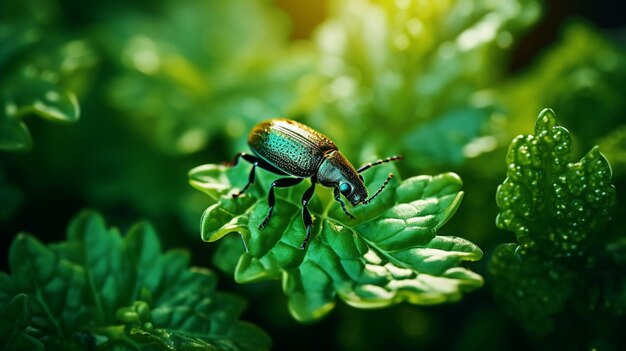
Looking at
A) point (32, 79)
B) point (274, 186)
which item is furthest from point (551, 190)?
point (32, 79)

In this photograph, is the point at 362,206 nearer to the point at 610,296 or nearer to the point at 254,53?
the point at 610,296

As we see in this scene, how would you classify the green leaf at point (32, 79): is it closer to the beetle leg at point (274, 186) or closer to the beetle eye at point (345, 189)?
the beetle leg at point (274, 186)

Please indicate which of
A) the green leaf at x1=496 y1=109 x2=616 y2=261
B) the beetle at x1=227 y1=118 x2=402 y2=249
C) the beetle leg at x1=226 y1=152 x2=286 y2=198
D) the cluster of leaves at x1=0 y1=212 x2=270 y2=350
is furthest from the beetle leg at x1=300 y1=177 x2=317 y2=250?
the green leaf at x1=496 y1=109 x2=616 y2=261

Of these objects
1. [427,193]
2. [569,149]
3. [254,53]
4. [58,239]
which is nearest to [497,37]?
[569,149]

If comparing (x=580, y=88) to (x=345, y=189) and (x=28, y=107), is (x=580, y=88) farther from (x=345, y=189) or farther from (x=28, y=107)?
(x=28, y=107)

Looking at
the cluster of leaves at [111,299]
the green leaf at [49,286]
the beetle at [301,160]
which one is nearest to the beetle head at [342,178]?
the beetle at [301,160]

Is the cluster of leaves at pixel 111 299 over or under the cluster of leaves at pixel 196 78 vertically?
under
